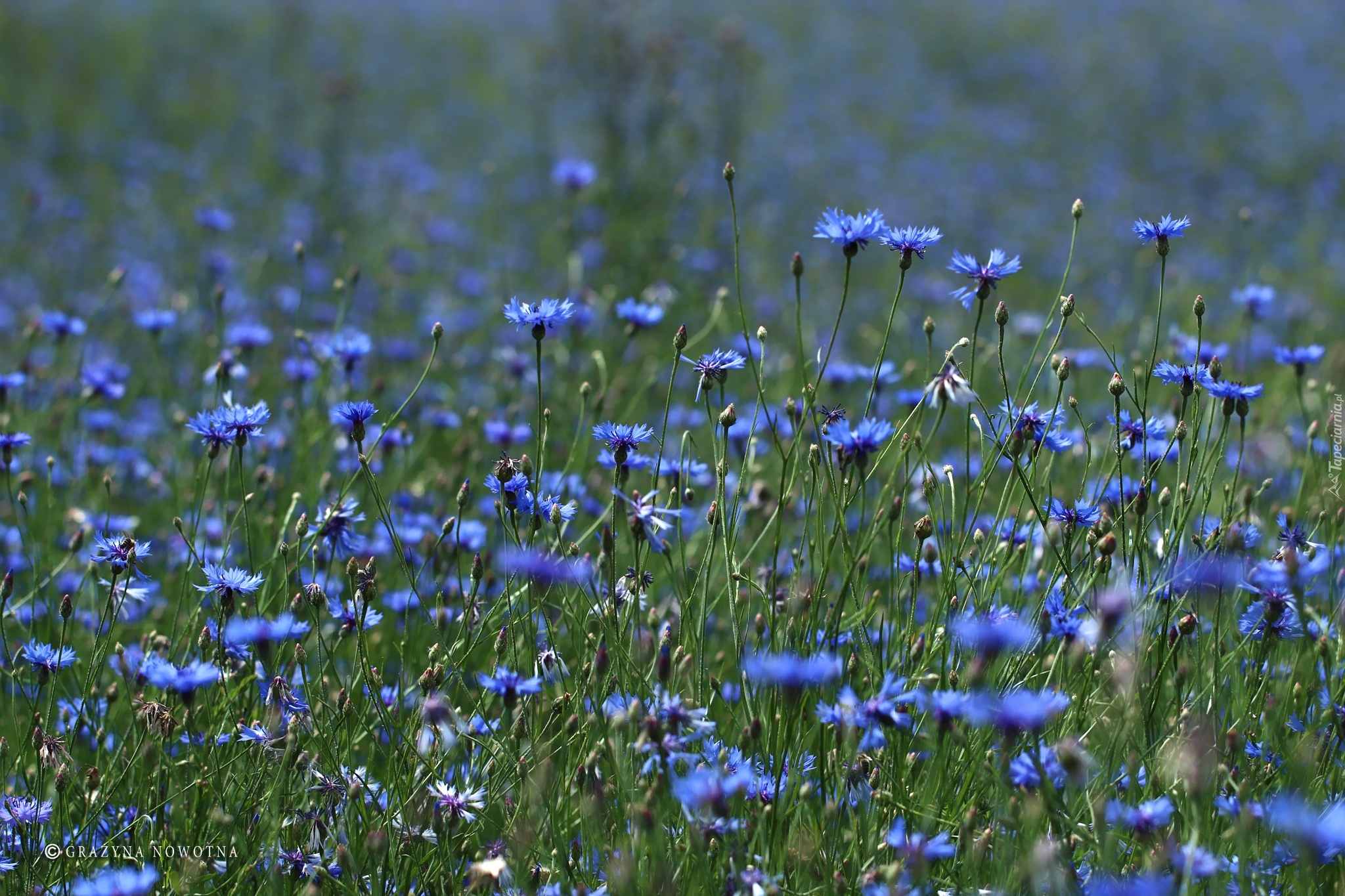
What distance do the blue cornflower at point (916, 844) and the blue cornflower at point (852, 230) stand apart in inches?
37.8

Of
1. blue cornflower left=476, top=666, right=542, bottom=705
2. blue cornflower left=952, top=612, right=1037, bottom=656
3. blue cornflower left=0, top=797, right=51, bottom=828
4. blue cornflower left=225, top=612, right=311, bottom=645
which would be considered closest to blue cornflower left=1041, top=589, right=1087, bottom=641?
blue cornflower left=952, top=612, right=1037, bottom=656

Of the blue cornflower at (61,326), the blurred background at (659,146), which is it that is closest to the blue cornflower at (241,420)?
the blue cornflower at (61,326)

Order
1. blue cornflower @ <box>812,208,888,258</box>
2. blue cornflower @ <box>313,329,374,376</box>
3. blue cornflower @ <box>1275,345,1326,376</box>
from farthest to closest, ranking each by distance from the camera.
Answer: blue cornflower @ <box>313,329,374,376</box>
blue cornflower @ <box>1275,345,1326,376</box>
blue cornflower @ <box>812,208,888,258</box>

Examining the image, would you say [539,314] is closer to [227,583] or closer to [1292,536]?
[227,583]

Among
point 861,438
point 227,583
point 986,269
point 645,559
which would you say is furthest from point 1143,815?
point 227,583

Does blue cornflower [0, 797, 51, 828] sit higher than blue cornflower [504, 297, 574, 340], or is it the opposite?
blue cornflower [504, 297, 574, 340]

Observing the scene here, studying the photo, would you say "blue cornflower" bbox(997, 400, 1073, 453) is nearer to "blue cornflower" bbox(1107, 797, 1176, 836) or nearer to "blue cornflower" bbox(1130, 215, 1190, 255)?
"blue cornflower" bbox(1130, 215, 1190, 255)

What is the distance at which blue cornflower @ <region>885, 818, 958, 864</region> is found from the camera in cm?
151

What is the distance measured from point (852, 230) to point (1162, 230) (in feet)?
1.90

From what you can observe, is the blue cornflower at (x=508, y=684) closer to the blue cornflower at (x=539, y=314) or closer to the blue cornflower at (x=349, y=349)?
the blue cornflower at (x=539, y=314)

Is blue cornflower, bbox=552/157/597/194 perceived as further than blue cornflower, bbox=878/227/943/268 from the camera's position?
Yes

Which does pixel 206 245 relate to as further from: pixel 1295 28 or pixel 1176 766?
pixel 1295 28

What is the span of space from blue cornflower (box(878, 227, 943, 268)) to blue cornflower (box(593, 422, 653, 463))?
0.56 metres

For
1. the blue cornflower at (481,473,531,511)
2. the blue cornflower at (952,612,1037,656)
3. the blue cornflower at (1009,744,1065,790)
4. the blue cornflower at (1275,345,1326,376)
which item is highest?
the blue cornflower at (1275,345,1326,376)
